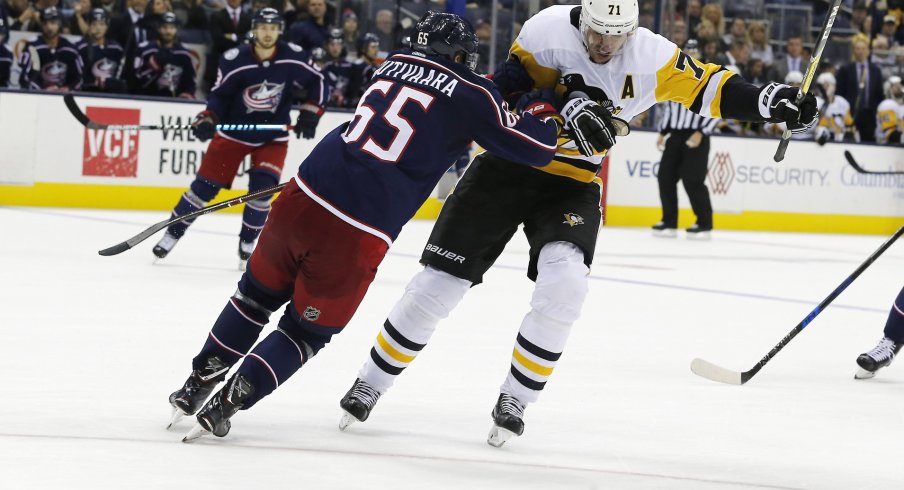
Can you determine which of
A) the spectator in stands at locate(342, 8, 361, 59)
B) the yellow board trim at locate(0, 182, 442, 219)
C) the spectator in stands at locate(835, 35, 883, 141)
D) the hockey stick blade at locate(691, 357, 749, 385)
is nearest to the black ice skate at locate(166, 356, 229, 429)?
the hockey stick blade at locate(691, 357, 749, 385)

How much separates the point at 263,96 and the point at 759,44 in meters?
6.87

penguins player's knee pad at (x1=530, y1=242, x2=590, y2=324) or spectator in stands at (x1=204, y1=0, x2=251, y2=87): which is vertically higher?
penguins player's knee pad at (x1=530, y1=242, x2=590, y2=324)

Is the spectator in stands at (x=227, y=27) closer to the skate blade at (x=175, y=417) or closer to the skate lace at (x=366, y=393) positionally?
the skate lace at (x=366, y=393)

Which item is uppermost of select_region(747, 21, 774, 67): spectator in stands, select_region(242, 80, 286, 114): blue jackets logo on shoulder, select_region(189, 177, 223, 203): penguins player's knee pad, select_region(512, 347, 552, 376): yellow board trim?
select_region(512, 347, 552, 376): yellow board trim

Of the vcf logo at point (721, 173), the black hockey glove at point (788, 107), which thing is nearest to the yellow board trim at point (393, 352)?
the black hockey glove at point (788, 107)

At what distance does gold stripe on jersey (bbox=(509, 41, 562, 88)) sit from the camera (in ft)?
11.1

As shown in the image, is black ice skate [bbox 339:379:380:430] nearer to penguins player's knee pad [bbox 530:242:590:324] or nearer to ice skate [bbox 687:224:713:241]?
penguins player's knee pad [bbox 530:242:590:324]

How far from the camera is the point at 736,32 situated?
1220 centimetres

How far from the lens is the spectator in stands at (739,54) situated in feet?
39.1

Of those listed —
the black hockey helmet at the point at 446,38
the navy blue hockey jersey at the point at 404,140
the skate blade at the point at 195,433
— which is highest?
the black hockey helmet at the point at 446,38

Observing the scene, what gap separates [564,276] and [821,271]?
18.4 ft

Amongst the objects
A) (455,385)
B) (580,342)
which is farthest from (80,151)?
(455,385)

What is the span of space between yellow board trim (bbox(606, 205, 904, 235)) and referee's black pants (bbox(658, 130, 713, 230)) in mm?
737

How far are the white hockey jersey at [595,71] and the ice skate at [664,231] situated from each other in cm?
690
